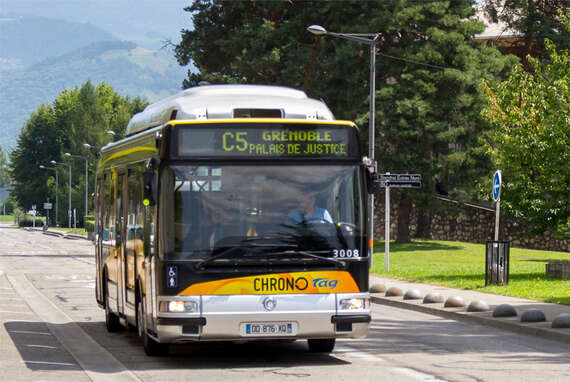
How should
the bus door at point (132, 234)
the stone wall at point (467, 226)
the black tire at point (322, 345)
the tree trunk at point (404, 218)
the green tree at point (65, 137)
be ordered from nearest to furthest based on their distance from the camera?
1. the black tire at point (322, 345)
2. the bus door at point (132, 234)
3. the stone wall at point (467, 226)
4. the tree trunk at point (404, 218)
5. the green tree at point (65, 137)

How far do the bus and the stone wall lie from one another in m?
39.0

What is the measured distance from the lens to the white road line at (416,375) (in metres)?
10.7

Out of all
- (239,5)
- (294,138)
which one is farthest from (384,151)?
(294,138)

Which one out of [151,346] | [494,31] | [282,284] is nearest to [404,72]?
[494,31]

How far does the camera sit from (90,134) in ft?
400

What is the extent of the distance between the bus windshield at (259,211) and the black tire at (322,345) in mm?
1682

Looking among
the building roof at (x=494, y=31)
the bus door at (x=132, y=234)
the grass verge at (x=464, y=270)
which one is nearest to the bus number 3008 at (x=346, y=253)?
the bus door at (x=132, y=234)

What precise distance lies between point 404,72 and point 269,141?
38977 mm

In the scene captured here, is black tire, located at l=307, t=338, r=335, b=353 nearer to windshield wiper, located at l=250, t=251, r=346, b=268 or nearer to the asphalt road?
the asphalt road

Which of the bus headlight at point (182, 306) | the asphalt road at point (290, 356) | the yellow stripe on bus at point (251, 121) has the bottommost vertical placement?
the asphalt road at point (290, 356)

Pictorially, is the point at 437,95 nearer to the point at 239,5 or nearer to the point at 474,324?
the point at 239,5

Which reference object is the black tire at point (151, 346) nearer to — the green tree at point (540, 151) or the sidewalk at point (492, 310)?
the sidewalk at point (492, 310)

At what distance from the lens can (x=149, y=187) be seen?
11.7 m

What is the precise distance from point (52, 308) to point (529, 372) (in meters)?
12.1
